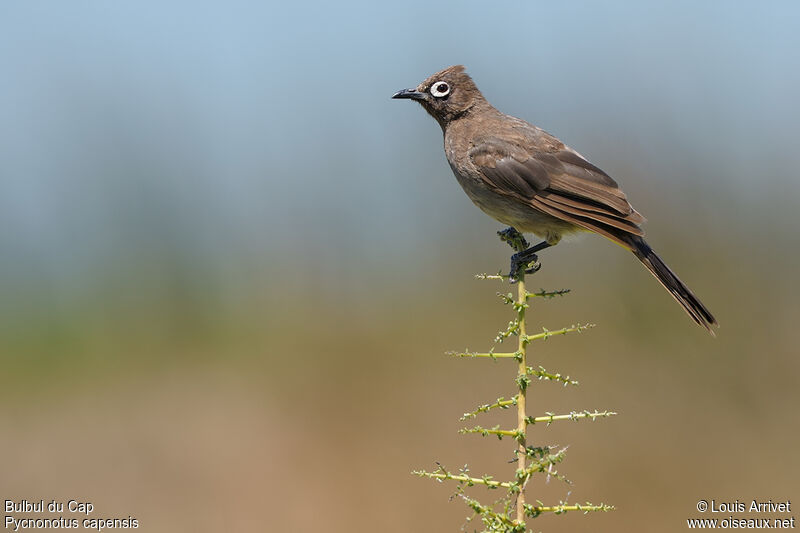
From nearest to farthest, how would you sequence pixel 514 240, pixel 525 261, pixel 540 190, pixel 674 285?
pixel 525 261, pixel 514 240, pixel 674 285, pixel 540 190

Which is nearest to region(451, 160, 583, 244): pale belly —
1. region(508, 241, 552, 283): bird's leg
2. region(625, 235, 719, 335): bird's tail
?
region(508, 241, 552, 283): bird's leg

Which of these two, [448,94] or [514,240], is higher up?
[448,94]

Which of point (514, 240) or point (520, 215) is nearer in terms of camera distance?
point (514, 240)

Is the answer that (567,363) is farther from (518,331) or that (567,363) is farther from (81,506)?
(518,331)

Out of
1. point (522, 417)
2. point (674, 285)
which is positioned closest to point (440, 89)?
point (674, 285)

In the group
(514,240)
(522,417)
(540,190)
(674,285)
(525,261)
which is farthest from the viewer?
(540,190)

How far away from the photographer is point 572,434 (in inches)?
302

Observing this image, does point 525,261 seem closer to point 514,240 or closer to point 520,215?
point 514,240

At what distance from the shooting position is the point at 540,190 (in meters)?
5.70

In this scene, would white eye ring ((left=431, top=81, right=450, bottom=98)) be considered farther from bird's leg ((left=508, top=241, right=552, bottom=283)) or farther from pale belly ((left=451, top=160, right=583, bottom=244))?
bird's leg ((left=508, top=241, right=552, bottom=283))

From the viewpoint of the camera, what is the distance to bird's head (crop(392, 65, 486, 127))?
668 cm

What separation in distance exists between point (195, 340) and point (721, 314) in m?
6.06

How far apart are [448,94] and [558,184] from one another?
1453 mm

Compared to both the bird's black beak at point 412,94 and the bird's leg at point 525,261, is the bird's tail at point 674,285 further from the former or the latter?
the bird's black beak at point 412,94
